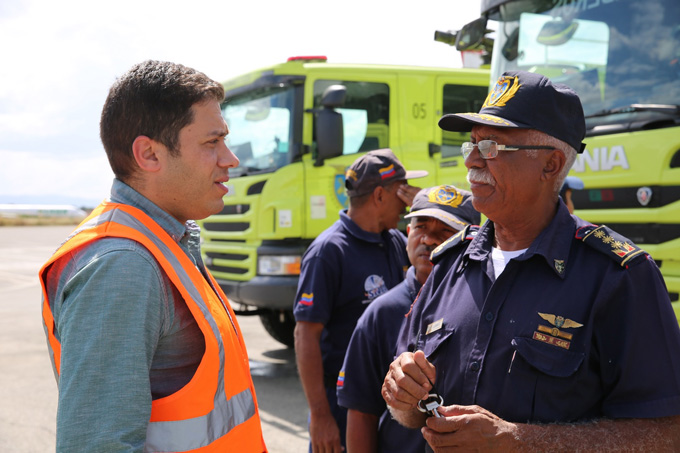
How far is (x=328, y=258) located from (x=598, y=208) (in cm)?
196

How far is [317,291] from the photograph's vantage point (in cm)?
305

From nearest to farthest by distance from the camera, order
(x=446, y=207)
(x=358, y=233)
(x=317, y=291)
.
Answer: (x=446, y=207)
(x=317, y=291)
(x=358, y=233)

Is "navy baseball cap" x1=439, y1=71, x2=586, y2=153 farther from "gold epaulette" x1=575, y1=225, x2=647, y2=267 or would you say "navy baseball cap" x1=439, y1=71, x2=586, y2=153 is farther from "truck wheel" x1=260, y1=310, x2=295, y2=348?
"truck wheel" x1=260, y1=310, x2=295, y2=348

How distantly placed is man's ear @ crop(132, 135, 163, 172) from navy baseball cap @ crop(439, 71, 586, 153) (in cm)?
89

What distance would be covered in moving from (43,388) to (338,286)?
4.49m

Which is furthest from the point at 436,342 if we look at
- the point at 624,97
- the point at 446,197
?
the point at 624,97

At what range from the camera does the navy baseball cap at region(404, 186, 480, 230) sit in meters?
2.62

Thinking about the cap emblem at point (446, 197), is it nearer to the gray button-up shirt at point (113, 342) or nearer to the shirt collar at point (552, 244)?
the shirt collar at point (552, 244)

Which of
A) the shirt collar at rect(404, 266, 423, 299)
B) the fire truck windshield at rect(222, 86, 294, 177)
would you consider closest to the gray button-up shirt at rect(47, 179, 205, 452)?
the shirt collar at rect(404, 266, 423, 299)

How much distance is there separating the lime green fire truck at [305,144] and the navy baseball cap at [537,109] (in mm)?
4363

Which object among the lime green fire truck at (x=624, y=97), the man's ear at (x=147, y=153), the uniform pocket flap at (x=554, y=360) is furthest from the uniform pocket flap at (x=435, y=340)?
the lime green fire truck at (x=624, y=97)

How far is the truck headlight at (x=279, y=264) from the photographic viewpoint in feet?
20.7

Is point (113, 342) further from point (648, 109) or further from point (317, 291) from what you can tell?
point (648, 109)

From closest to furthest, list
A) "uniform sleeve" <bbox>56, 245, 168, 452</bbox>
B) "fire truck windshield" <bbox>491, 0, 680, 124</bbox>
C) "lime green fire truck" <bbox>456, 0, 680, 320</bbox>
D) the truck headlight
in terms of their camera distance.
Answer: "uniform sleeve" <bbox>56, 245, 168, 452</bbox> < "lime green fire truck" <bbox>456, 0, 680, 320</bbox> < "fire truck windshield" <bbox>491, 0, 680, 124</bbox> < the truck headlight
